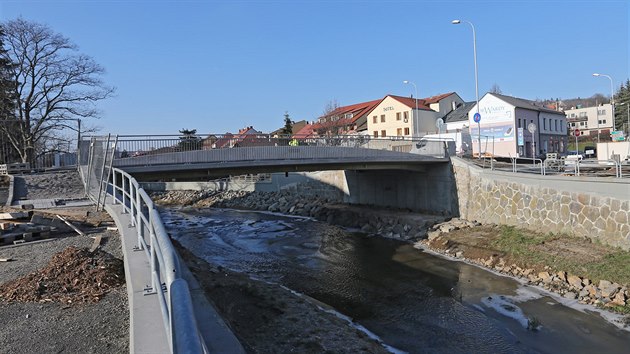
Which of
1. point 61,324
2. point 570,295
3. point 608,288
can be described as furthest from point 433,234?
point 61,324

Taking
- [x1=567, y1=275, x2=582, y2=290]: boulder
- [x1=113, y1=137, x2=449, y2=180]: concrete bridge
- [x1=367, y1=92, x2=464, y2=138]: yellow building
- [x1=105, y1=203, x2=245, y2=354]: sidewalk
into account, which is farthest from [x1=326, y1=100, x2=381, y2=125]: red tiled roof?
[x1=105, y1=203, x2=245, y2=354]: sidewalk

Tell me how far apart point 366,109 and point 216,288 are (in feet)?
213

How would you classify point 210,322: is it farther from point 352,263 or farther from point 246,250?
point 246,250

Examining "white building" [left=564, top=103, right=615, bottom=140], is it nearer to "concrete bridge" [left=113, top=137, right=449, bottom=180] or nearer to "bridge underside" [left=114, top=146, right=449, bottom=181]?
"concrete bridge" [left=113, top=137, right=449, bottom=180]

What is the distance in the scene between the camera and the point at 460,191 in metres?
25.7

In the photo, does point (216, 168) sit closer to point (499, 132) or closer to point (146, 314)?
point (146, 314)

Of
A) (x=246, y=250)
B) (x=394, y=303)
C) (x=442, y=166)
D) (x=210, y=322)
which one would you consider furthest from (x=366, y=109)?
(x=210, y=322)

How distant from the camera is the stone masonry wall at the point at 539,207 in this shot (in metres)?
16.5

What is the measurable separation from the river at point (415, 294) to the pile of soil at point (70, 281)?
7.17 metres

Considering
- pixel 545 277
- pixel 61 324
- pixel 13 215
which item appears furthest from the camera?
pixel 545 277

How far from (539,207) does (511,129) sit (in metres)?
26.3

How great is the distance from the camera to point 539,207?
789 inches

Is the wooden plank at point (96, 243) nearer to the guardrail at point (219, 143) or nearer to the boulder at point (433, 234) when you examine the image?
the guardrail at point (219, 143)

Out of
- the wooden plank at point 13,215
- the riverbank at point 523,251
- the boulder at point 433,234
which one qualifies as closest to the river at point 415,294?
the riverbank at point 523,251
